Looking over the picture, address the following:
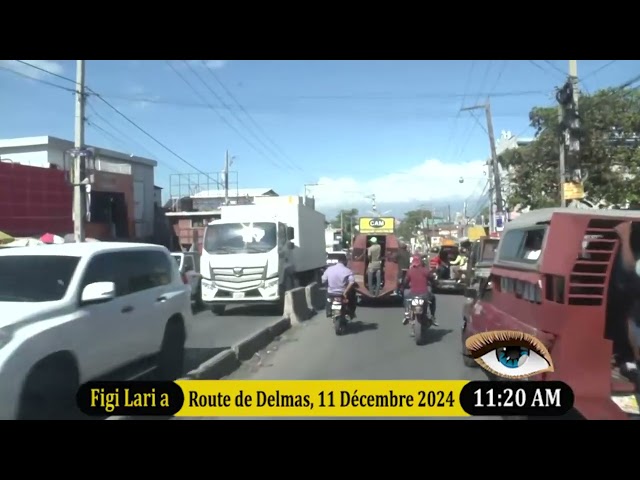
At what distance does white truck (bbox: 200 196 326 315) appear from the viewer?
32.2 feet

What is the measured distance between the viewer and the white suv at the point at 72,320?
401 cm

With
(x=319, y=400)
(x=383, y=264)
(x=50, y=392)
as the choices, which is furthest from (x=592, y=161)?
(x=50, y=392)

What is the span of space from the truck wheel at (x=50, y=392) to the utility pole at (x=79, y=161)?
61.5 inches

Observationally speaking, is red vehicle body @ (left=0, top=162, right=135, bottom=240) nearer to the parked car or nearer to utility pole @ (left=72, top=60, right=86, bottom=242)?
utility pole @ (left=72, top=60, right=86, bottom=242)

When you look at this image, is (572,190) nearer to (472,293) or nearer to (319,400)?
(472,293)

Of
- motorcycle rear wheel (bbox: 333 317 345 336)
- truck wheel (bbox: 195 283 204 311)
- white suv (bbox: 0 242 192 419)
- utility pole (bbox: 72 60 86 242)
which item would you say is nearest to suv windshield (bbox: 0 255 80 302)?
white suv (bbox: 0 242 192 419)

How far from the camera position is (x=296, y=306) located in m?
12.0

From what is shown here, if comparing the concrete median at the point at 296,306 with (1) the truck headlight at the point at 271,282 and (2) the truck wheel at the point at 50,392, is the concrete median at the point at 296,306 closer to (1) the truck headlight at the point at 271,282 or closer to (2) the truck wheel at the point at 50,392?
(1) the truck headlight at the point at 271,282

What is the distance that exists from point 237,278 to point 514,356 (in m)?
7.31

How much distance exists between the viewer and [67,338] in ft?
14.3

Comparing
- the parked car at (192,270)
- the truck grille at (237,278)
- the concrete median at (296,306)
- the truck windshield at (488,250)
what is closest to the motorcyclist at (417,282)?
the truck windshield at (488,250)
